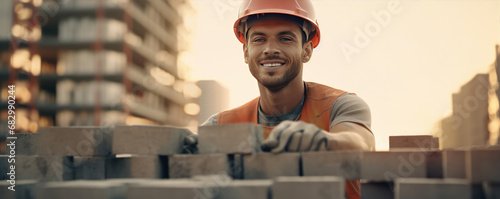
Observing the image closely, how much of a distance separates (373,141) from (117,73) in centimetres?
1795

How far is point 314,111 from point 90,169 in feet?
6.29

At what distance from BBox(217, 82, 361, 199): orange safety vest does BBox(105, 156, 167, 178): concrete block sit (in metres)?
1.36

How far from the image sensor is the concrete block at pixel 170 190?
1.86 meters

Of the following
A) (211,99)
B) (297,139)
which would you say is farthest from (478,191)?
(211,99)

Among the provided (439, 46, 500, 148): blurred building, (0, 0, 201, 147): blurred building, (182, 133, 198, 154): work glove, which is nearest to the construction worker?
(182, 133, 198, 154): work glove

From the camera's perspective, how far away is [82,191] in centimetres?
194

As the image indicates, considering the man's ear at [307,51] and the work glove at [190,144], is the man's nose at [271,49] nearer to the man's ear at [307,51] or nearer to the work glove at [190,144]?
the man's ear at [307,51]

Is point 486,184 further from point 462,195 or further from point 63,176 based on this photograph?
point 63,176

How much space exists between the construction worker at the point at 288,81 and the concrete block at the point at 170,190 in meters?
1.35

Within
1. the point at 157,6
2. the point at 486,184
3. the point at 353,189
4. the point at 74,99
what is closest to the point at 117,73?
the point at 74,99

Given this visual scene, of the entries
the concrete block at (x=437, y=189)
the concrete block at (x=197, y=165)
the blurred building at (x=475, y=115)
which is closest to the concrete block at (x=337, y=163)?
the concrete block at (x=437, y=189)

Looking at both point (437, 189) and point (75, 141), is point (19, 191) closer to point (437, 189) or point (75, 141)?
point (75, 141)

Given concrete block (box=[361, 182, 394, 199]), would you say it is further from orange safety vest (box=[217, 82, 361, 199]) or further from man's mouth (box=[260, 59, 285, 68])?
man's mouth (box=[260, 59, 285, 68])

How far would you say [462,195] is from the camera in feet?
5.78
